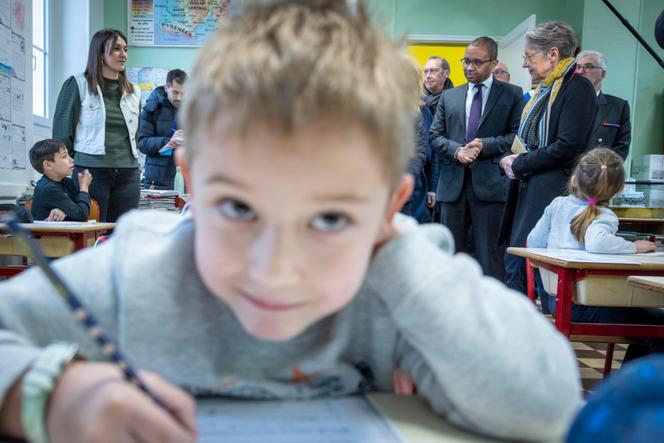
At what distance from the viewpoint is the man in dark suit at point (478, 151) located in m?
2.87

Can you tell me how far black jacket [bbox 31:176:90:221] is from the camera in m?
2.87

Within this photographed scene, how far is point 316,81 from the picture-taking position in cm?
42

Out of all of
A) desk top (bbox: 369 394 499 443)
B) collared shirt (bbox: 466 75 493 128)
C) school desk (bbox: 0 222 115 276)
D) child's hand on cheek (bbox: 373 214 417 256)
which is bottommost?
school desk (bbox: 0 222 115 276)

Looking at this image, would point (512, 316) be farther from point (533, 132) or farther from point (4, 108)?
point (4, 108)

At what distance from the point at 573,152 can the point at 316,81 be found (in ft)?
7.82

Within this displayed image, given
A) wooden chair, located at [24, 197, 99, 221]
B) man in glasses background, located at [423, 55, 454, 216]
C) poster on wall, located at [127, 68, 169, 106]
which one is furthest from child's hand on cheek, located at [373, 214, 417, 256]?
poster on wall, located at [127, 68, 169, 106]

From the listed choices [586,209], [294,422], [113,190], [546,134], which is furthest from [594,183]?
[113,190]

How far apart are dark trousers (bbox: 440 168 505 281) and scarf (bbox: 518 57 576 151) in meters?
0.38

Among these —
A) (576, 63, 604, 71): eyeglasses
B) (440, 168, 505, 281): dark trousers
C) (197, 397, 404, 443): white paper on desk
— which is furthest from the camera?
(576, 63, 604, 71): eyeglasses

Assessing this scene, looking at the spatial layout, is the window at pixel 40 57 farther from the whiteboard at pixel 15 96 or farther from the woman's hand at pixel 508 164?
the woman's hand at pixel 508 164

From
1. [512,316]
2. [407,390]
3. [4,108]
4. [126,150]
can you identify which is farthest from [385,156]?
[4,108]

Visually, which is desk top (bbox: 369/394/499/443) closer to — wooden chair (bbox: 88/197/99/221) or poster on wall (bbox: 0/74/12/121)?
wooden chair (bbox: 88/197/99/221)

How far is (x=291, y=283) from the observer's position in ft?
1.40

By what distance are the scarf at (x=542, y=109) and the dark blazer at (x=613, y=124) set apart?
1.92 meters
